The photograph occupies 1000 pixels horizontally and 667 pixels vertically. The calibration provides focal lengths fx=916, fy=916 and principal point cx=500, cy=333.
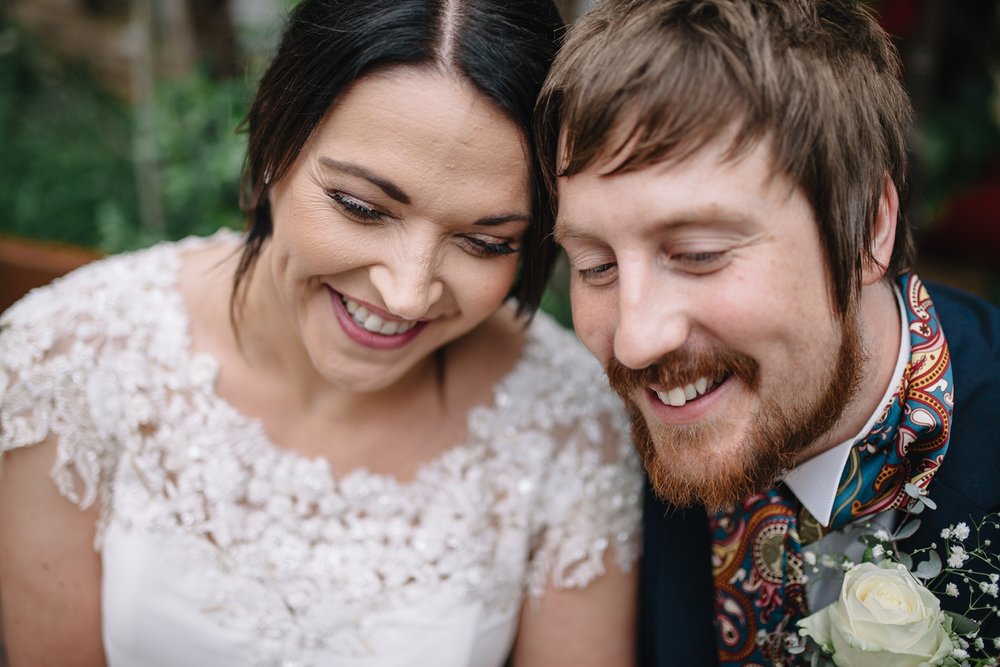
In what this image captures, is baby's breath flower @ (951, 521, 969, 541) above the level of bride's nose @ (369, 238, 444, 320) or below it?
below

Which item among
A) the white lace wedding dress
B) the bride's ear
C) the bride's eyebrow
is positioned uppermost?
the bride's eyebrow

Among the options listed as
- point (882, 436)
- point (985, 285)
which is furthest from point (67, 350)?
point (985, 285)

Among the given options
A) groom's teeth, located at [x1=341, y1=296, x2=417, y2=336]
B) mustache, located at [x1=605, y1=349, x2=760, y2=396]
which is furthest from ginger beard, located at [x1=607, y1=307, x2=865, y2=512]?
groom's teeth, located at [x1=341, y1=296, x2=417, y2=336]

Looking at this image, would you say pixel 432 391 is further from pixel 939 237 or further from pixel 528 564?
pixel 939 237

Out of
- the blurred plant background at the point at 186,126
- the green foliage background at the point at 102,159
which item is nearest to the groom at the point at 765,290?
the blurred plant background at the point at 186,126

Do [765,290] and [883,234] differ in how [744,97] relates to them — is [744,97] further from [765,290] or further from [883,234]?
[883,234]

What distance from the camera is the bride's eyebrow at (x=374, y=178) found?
1841mm

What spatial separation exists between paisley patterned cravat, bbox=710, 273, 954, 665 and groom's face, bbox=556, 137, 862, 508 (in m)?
0.14

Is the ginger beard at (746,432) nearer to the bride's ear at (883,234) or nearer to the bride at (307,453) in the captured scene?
the bride's ear at (883,234)

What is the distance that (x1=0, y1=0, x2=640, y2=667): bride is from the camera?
2020mm

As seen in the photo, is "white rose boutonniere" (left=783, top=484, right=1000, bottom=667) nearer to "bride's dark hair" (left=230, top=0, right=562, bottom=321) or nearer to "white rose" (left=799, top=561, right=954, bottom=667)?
"white rose" (left=799, top=561, right=954, bottom=667)

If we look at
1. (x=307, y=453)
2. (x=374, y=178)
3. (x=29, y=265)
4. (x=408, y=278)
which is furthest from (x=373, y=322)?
(x=29, y=265)

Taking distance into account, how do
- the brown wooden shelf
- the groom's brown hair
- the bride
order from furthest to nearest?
the brown wooden shelf
the bride
the groom's brown hair

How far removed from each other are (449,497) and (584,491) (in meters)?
0.34
